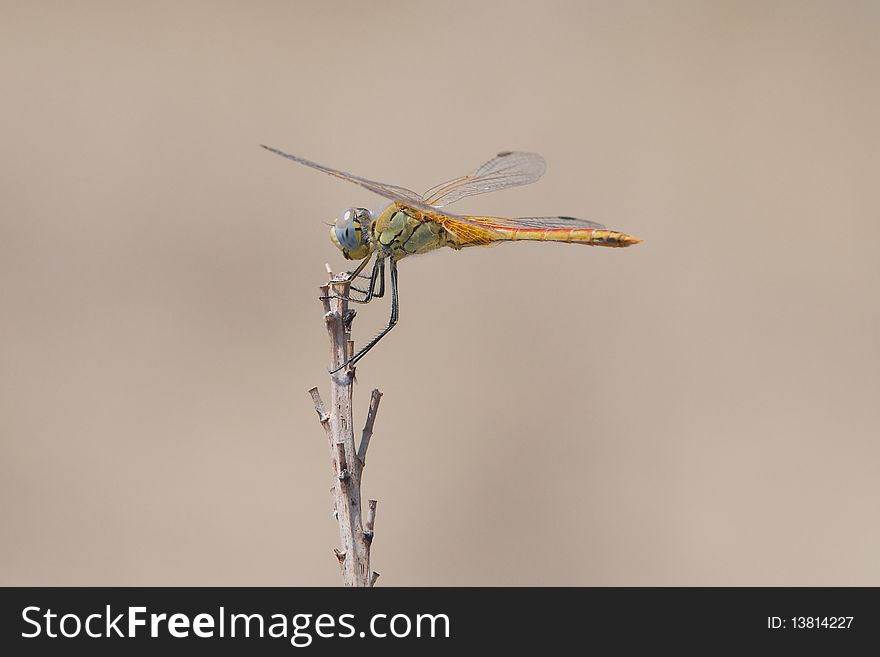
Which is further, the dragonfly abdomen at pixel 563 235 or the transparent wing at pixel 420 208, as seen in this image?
the dragonfly abdomen at pixel 563 235

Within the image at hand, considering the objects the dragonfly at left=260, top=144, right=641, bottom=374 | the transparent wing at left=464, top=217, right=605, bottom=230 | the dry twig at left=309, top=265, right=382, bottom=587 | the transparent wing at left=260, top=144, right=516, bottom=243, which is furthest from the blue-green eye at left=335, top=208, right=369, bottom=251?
the dry twig at left=309, top=265, right=382, bottom=587

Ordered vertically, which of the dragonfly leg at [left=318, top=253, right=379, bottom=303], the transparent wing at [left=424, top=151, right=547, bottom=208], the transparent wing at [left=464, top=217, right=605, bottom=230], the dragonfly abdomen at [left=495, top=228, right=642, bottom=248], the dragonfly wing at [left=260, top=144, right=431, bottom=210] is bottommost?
the dragonfly leg at [left=318, top=253, right=379, bottom=303]

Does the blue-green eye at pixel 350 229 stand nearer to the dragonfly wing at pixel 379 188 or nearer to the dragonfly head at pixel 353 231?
the dragonfly head at pixel 353 231

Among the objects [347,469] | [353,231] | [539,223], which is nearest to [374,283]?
[353,231]

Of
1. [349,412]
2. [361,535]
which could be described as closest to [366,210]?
[349,412]

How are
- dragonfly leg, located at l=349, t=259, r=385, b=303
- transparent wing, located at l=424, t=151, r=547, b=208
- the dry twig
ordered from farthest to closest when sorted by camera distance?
transparent wing, located at l=424, t=151, r=547, b=208 < dragonfly leg, located at l=349, t=259, r=385, b=303 < the dry twig

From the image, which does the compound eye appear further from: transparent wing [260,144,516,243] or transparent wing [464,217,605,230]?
transparent wing [464,217,605,230]

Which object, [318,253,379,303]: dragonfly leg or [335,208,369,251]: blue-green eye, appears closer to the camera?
[318,253,379,303]: dragonfly leg

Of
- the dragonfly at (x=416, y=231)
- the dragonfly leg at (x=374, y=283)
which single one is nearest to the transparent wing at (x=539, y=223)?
the dragonfly at (x=416, y=231)
